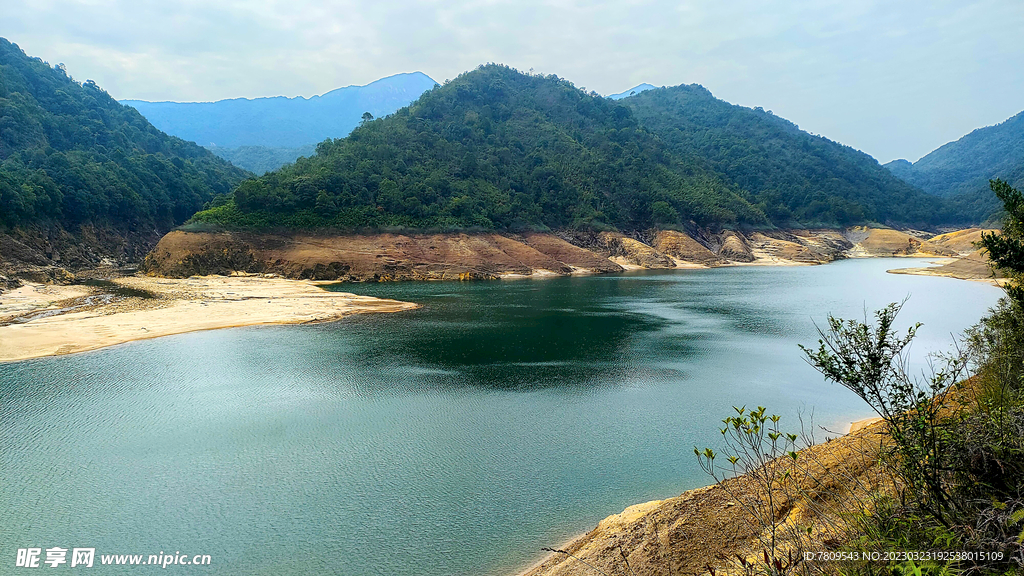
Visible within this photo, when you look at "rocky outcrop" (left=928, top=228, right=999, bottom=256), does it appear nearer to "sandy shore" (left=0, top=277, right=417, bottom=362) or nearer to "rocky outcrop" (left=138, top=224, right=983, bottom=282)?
"rocky outcrop" (left=138, top=224, right=983, bottom=282)

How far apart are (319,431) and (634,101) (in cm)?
15573

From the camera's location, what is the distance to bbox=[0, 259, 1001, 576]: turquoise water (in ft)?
28.5

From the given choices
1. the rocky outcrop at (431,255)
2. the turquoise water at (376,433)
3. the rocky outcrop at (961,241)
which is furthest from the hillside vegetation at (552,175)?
the turquoise water at (376,433)

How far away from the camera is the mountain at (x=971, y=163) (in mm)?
137250

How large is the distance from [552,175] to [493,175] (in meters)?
9.27

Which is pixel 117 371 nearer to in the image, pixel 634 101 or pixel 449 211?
pixel 449 211

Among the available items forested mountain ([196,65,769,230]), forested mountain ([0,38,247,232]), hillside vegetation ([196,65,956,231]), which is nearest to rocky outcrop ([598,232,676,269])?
forested mountain ([196,65,769,230])

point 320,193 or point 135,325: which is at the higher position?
point 320,193

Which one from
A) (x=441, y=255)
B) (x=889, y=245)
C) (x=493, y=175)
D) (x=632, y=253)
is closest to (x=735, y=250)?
(x=632, y=253)

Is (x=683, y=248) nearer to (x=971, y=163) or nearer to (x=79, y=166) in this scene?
(x=79, y=166)

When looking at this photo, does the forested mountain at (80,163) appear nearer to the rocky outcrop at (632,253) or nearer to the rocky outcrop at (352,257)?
the rocky outcrop at (352,257)

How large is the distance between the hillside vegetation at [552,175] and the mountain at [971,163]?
94.1 ft

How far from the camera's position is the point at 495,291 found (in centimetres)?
4494

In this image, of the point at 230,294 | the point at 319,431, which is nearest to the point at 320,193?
the point at 230,294
